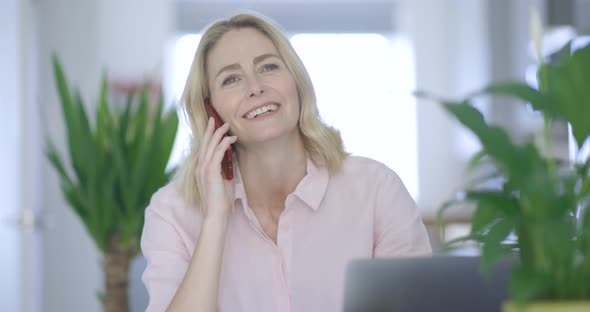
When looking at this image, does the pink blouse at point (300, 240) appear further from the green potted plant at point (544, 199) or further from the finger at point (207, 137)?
the green potted plant at point (544, 199)

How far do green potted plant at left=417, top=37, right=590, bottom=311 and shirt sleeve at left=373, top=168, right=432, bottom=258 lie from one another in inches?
38.7

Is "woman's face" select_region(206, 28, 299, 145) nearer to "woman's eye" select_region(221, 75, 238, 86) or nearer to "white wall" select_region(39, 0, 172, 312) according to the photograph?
"woman's eye" select_region(221, 75, 238, 86)

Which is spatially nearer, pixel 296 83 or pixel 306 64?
pixel 296 83

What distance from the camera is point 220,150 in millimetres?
1824

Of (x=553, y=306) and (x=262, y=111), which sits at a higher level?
(x=262, y=111)

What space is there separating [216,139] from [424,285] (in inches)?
40.1

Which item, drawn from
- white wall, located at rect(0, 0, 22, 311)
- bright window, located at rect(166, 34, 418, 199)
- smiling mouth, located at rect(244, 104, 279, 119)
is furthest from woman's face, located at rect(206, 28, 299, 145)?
bright window, located at rect(166, 34, 418, 199)

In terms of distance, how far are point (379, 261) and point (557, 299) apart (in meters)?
0.26

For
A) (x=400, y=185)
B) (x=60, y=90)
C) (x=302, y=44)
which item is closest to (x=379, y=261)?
(x=400, y=185)

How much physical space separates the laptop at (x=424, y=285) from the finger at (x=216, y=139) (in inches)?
37.3

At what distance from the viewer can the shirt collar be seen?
1805mm

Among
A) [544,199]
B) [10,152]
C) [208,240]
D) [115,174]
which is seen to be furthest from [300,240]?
[10,152]

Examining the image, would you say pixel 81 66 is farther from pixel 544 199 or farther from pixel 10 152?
pixel 544 199

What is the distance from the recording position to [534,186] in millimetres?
688
